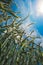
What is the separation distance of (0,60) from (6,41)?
0.35m

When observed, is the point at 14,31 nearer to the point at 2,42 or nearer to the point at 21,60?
the point at 2,42

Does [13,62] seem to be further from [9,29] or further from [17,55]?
[9,29]

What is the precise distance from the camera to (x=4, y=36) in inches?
117

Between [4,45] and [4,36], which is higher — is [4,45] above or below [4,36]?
below

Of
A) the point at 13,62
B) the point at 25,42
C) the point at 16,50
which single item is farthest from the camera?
the point at 25,42

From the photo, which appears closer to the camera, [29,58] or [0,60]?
[0,60]

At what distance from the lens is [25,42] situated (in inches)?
124

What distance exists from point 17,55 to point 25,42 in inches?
16.9

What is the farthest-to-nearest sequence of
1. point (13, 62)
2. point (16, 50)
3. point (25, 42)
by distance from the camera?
1. point (25, 42)
2. point (16, 50)
3. point (13, 62)

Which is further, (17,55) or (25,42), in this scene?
(25,42)

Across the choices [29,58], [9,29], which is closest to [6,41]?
[9,29]

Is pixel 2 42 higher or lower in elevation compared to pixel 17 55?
higher

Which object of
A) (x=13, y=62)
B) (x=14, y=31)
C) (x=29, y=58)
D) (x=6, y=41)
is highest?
(x=14, y=31)

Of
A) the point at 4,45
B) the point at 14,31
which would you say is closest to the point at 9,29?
the point at 14,31
